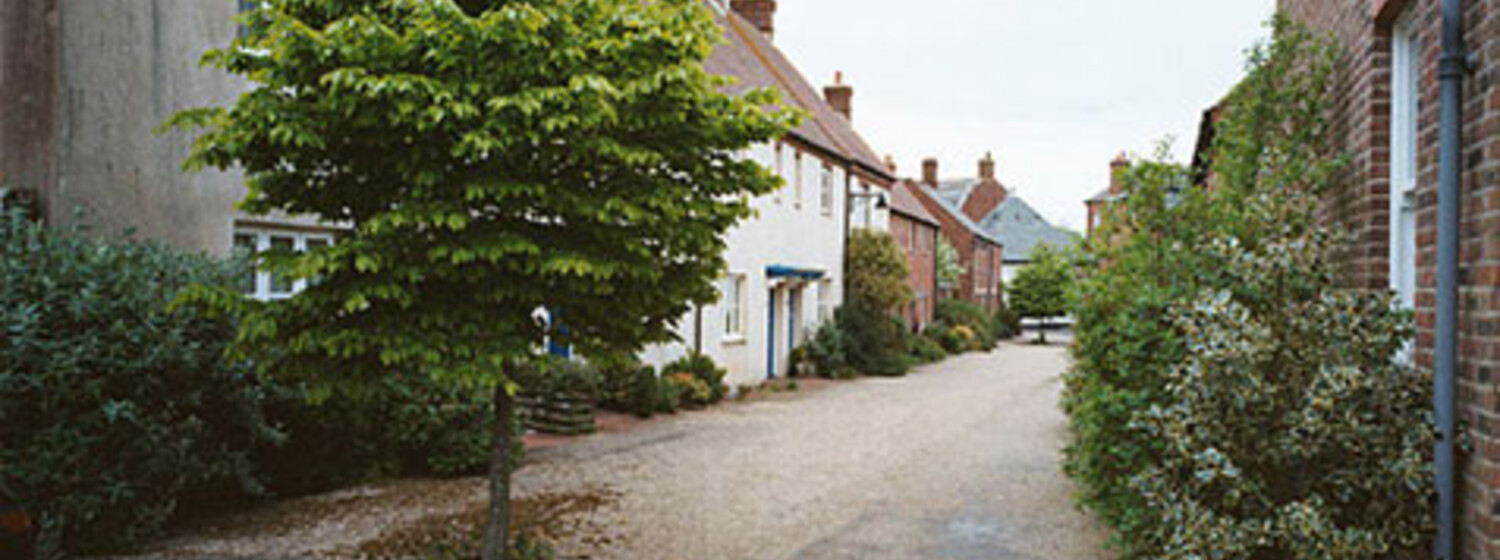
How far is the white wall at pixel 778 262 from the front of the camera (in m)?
20.6

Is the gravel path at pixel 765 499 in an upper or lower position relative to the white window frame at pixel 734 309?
lower

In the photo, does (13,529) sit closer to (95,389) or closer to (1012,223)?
(95,389)

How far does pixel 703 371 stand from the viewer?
19.1 meters

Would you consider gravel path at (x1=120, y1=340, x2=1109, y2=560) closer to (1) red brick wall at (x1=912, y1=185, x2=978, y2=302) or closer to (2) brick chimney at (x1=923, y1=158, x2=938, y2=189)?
(1) red brick wall at (x1=912, y1=185, x2=978, y2=302)

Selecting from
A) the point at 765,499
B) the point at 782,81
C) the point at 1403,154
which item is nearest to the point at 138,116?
the point at 765,499

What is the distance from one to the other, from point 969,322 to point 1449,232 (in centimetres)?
3859

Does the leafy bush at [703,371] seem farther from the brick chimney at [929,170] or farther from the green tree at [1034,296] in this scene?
the brick chimney at [929,170]

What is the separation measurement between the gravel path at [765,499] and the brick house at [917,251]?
20045 millimetres

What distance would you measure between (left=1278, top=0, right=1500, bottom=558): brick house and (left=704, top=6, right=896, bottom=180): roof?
14.7 meters

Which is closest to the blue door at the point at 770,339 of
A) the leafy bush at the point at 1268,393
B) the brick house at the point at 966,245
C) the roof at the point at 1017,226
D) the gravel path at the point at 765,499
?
the gravel path at the point at 765,499

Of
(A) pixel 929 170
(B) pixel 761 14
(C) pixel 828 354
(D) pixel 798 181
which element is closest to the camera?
(D) pixel 798 181

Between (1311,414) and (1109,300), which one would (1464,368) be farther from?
(1109,300)

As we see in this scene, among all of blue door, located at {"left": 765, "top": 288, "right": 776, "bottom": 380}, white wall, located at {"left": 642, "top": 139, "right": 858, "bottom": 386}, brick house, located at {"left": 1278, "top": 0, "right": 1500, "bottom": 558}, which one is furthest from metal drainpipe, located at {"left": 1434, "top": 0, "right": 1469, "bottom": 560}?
blue door, located at {"left": 765, "top": 288, "right": 776, "bottom": 380}

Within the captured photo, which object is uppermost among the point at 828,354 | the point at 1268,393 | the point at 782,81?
the point at 782,81
